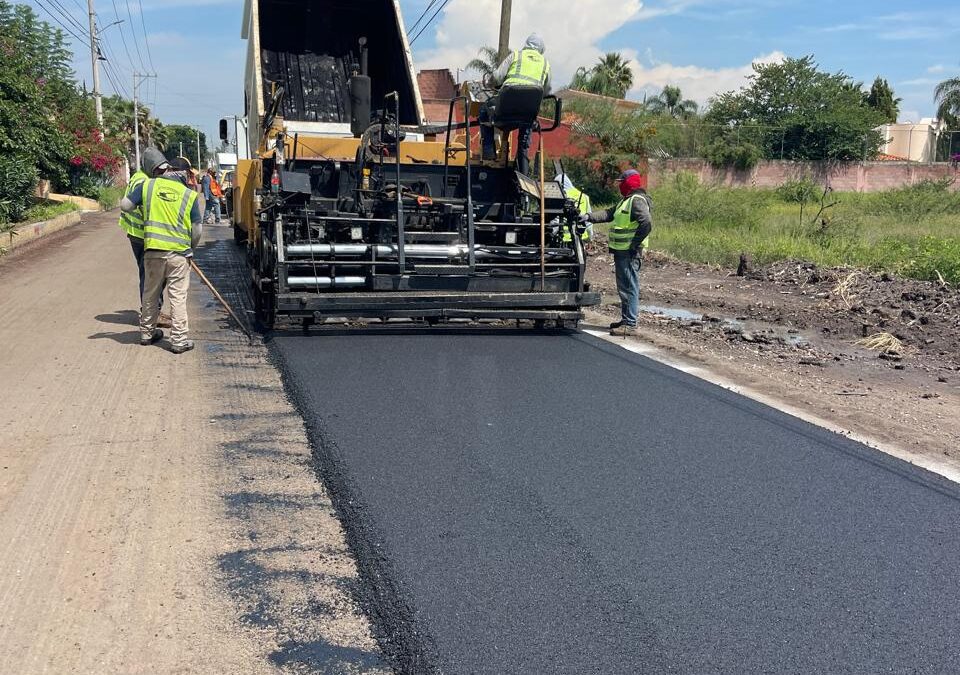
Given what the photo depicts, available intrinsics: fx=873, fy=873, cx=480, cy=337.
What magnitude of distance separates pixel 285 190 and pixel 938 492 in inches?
224

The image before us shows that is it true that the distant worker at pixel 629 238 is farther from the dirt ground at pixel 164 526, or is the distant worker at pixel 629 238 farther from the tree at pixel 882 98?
the tree at pixel 882 98

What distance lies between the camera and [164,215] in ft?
23.4

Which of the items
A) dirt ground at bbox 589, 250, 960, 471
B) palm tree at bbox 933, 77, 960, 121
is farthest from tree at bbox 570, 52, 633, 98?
dirt ground at bbox 589, 250, 960, 471

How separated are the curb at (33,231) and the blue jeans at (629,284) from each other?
10.5 meters

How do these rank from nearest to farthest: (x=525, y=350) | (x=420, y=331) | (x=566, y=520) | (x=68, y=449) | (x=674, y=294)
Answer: (x=566, y=520) → (x=68, y=449) → (x=525, y=350) → (x=420, y=331) → (x=674, y=294)

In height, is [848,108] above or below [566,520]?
above

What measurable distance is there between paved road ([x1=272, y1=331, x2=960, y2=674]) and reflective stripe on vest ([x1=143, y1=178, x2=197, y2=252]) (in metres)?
2.07

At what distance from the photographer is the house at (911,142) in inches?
1833

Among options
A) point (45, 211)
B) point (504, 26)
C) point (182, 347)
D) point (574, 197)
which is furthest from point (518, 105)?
point (45, 211)

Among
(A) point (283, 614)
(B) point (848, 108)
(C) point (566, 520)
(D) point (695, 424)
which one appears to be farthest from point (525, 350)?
(B) point (848, 108)

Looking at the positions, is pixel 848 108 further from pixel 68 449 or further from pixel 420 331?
pixel 68 449

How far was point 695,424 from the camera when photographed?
537cm

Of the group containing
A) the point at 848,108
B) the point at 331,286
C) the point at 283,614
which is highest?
the point at 848,108

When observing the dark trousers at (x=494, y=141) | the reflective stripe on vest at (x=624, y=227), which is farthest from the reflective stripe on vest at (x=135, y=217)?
the reflective stripe on vest at (x=624, y=227)
